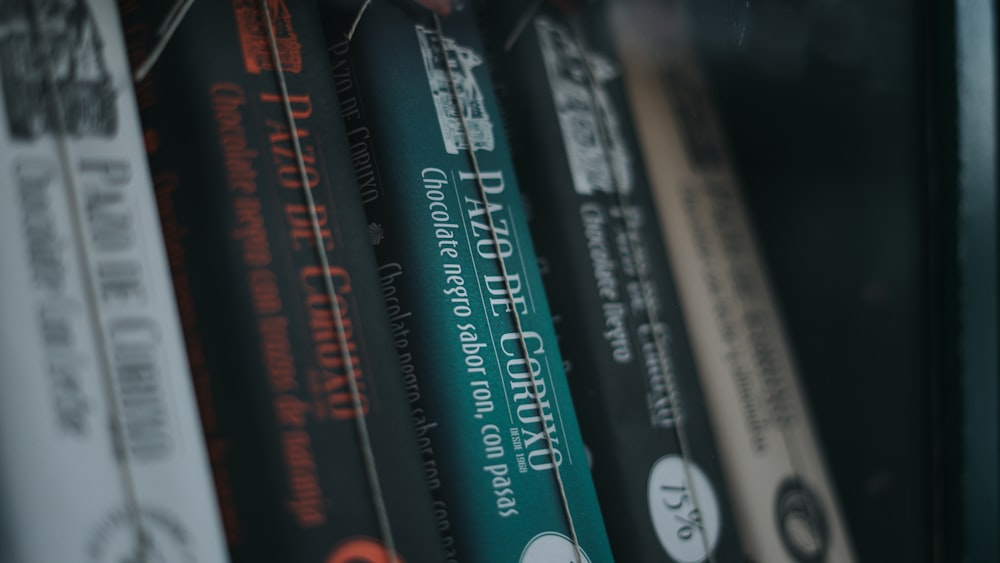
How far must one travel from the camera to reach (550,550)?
415 millimetres

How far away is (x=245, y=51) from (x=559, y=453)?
25 cm

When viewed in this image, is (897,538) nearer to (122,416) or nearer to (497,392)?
(497,392)

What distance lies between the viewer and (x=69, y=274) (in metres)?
0.33

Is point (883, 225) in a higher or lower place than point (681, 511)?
higher

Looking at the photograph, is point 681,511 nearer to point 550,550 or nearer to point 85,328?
point 550,550

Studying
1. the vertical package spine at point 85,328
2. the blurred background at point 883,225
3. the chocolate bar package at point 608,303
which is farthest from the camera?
the blurred background at point 883,225

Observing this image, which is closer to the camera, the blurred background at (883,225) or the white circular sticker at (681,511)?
the white circular sticker at (681,511)

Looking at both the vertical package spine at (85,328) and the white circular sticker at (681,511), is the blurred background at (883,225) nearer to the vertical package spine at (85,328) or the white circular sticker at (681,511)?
the white circular sticker at (681,511)

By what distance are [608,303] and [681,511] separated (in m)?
0.13

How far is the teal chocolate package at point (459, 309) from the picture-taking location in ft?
1.34

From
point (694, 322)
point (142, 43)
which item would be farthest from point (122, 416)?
point (694, 322)

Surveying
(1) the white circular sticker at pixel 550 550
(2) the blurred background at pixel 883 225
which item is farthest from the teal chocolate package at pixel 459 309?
(2) the blurred background at pixel 883 225

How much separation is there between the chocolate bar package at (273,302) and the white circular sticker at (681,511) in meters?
0.15

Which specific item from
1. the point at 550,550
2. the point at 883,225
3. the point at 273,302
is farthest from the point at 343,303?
the point at 883,225
